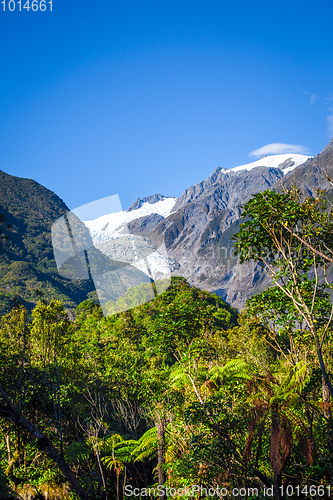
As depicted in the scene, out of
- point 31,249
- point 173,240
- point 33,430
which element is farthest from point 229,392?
point 173,240

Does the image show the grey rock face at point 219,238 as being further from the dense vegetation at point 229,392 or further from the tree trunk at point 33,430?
the tree trunk at point 33,430

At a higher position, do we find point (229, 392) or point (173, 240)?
point (173, 240)

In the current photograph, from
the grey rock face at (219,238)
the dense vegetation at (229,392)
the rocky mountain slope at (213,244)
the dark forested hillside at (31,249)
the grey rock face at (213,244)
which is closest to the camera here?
the dense vegetation at (229,392)

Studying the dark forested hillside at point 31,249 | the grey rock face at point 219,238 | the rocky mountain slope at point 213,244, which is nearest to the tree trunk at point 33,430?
the dark forested hillside at point 31,249

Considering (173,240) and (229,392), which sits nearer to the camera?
(229,392)

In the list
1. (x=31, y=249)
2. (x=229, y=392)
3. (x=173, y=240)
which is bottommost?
(x=229, y=392)

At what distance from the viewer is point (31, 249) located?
9631 centimetres

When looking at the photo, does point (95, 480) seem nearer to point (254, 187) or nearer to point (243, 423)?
point (243, 423)

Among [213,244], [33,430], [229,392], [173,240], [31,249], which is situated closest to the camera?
[33,430]

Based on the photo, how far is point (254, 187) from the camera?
193 m

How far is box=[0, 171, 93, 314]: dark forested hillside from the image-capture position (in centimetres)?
7581

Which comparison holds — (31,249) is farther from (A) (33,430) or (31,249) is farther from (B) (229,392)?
(A) (33,430)

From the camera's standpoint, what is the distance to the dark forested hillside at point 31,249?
249 ft

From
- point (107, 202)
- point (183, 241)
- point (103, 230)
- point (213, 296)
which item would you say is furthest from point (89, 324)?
point (183, 241)
